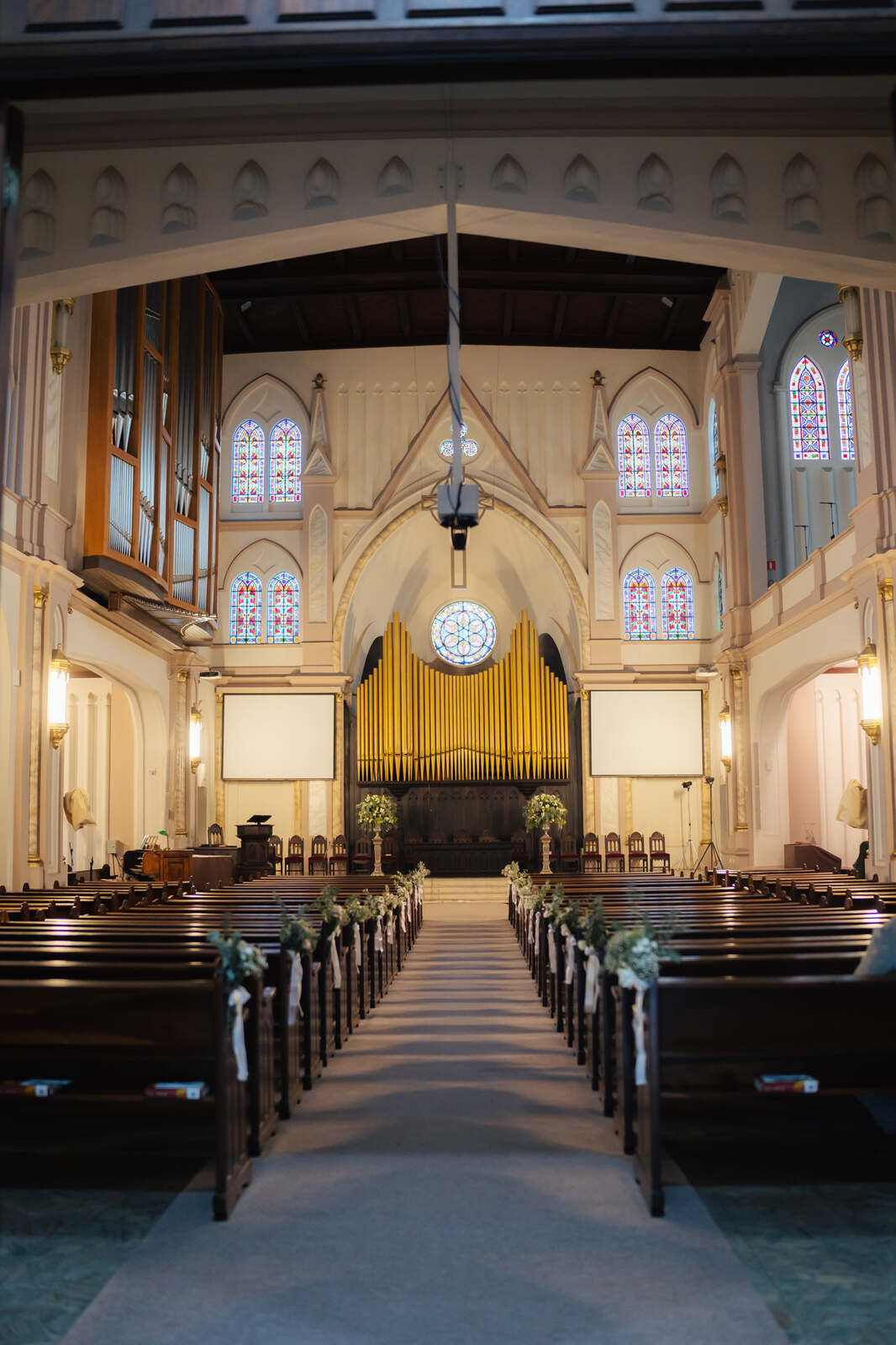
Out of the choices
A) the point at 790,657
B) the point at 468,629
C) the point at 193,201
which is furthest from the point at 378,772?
the point at 193,201

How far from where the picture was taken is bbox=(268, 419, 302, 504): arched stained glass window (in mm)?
23016

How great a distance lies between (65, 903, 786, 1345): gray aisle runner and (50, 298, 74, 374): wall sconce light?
9.73m

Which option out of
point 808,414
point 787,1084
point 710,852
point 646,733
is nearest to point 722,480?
point 808,414

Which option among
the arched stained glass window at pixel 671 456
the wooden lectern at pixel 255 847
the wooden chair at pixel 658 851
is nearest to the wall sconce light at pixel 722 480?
the arched stained glass window at pixel 671 456

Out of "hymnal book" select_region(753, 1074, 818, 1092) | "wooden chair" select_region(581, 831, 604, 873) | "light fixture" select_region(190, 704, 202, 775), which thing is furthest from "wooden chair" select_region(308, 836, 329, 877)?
"hymnal book" select_region(753, 1074, 818, 1092)

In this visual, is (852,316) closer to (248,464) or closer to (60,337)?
(60,337)

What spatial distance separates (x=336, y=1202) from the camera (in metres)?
4.19

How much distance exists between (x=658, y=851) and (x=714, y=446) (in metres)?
8.12

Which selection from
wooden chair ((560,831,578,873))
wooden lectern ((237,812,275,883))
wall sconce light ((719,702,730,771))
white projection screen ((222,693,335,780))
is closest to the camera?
wooden lectern ((237,812,275,883))

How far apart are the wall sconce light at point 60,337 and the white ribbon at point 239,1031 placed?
404 inches

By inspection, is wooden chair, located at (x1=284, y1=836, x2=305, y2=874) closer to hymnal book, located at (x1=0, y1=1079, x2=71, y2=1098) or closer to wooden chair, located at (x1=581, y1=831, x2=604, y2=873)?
wooden chair, located at (x1=581, y1=831, x2=604, y2=873)

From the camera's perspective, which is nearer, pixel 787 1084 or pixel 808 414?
pixel 787 1084

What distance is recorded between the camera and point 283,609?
22781mm

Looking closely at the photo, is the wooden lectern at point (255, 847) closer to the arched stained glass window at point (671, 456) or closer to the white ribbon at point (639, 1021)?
the arched stained glass window at point (671, 456)
